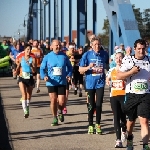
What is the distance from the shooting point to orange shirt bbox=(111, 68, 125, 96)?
10352 mm

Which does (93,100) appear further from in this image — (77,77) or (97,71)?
(77,77)

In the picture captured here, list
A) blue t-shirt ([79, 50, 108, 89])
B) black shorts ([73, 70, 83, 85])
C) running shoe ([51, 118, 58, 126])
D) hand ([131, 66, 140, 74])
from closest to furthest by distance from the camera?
hand ([131, 66, 140, 74]), blue t-shirt ([79, 50, 108, 89]), running shoe ([51, 118, 58, 126]), black shorts ([73, 70, 83, 85])

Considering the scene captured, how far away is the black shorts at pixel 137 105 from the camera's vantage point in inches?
348

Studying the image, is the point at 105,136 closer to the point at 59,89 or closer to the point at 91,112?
the point at 91,112

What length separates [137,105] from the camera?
353 inches

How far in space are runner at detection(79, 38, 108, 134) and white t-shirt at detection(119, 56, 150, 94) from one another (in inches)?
98.1

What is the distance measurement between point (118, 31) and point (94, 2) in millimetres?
15611

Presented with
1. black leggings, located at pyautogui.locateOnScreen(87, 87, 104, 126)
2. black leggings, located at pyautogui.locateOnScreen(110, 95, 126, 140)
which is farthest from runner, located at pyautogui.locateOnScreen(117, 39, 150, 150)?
black leggings, located at pyautogui.locateOnScreen(87, 87, 104, 126)

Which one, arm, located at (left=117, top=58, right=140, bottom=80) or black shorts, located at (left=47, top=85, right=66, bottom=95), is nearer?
arm, located at (left=117, top=58, right=140, bottom=80)

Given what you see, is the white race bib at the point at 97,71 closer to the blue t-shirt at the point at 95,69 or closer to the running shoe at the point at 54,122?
the blue t-shirt at the point at 95,69

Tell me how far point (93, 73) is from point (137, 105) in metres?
2.69

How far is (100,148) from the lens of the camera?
32.1 ft

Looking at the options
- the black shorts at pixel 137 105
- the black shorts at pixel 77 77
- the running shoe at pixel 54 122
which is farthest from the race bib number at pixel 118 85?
the black shorts at pixel 77 77

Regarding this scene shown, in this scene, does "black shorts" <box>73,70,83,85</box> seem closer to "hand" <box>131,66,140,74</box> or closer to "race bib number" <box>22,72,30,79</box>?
"race bib number" <box>22,72,30,79</box>
